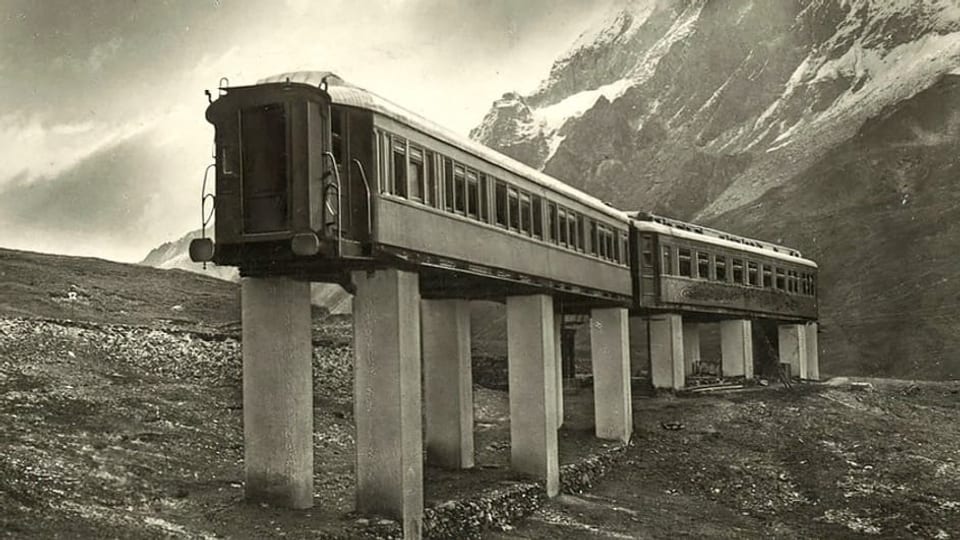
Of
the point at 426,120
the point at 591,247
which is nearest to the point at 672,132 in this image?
the point at 591,247

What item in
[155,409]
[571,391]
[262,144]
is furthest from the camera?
[571,391]

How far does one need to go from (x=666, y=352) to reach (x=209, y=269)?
385 ft

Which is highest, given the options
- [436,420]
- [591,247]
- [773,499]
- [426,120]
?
[426,120]

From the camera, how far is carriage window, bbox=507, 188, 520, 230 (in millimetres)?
24469

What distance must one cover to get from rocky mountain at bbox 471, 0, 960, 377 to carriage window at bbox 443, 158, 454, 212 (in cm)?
5933

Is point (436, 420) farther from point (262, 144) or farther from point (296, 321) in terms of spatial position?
point (262, 144)

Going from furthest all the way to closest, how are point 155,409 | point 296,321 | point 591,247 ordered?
point 591,247, point 155,409, point 296,321

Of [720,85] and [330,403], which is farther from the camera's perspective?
[720,85]

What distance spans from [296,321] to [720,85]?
156128mm

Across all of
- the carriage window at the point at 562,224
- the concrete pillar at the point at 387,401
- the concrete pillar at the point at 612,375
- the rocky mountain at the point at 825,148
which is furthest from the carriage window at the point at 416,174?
the rocky mountain at the point at 825,148

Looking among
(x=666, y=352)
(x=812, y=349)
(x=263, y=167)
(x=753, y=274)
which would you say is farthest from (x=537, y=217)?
(x=812, y=349)

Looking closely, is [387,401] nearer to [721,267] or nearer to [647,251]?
[647,251]

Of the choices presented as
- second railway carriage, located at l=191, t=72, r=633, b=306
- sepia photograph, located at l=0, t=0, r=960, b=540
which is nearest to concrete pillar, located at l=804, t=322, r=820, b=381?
sepia photograph, located at l=0, t=0, r=960, b=540

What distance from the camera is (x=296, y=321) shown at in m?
18.8
